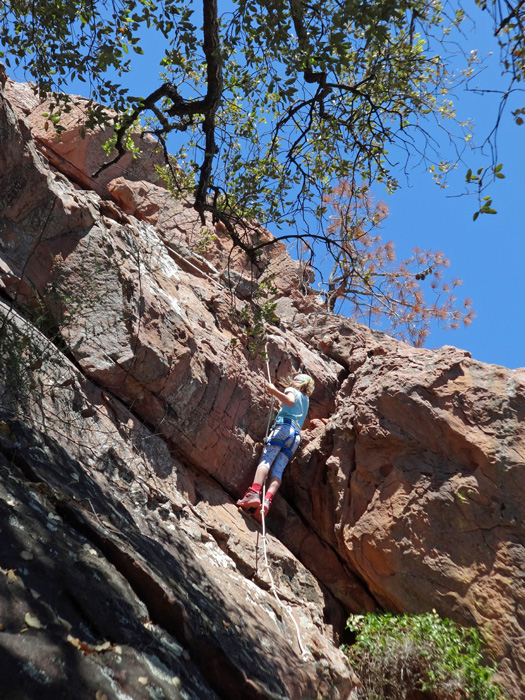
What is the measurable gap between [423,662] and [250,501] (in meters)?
2.54

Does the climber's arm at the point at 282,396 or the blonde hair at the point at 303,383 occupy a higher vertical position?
the blonde hair at the point at 303,383

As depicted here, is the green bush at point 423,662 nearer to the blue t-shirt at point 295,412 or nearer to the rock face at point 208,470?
the rock face at point 208,470

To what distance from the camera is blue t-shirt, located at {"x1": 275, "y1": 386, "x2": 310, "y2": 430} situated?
7.60 m

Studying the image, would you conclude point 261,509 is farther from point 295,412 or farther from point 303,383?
point 303,383

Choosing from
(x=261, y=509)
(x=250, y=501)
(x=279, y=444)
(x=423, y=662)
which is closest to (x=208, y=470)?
(x=250, y=501)

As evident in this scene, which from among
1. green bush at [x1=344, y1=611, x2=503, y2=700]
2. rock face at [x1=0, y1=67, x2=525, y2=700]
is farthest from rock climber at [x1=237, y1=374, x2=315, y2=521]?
green bush at [x1=344, y1=611, x2=503, y2=700]

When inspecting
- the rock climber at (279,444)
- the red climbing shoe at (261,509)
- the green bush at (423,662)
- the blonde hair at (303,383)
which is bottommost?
the green bush at (423,662)

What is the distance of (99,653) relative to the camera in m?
2.51

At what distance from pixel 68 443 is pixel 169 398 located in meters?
1.72

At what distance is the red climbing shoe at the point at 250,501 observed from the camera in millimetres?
6852

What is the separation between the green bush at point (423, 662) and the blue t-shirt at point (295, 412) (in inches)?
109

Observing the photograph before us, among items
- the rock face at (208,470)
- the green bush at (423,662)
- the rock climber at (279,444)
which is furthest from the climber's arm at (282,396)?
the green bush at (423,662)

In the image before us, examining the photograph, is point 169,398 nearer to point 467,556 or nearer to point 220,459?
point 220,459

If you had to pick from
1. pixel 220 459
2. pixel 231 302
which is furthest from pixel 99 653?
pixel 231 302
